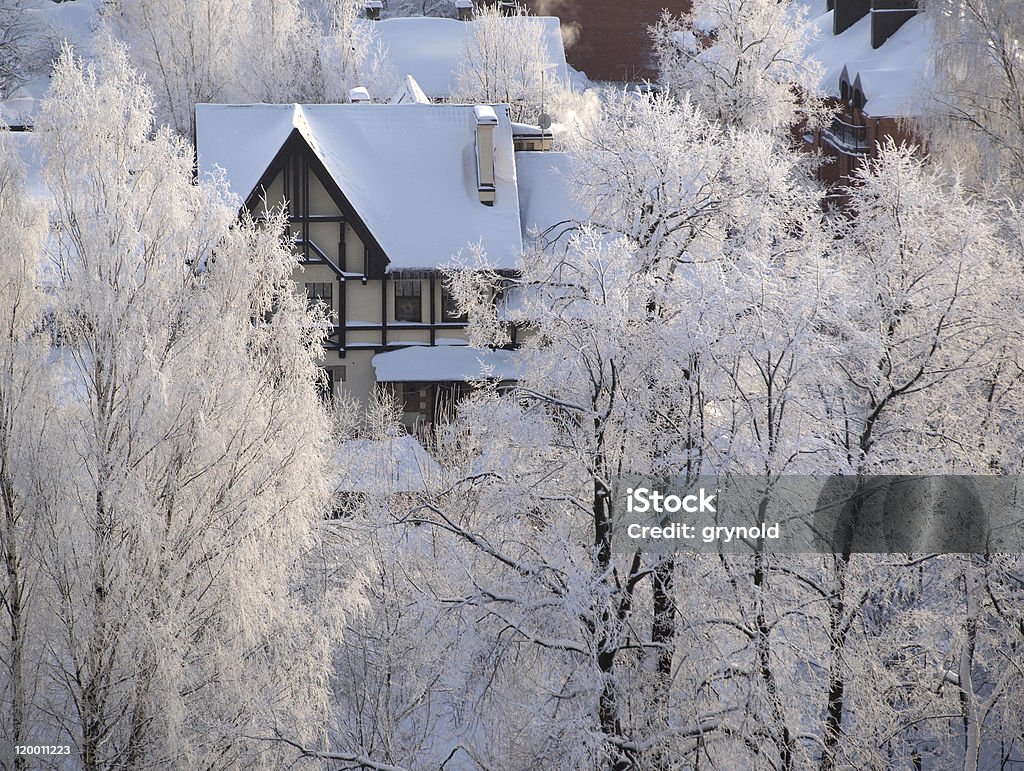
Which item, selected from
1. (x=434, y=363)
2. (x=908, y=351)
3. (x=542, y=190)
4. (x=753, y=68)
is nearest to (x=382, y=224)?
(x=434, y=363)

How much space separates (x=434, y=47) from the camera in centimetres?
5025

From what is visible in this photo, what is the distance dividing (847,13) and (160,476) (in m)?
37.4

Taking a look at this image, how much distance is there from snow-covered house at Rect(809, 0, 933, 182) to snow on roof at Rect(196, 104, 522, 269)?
10.2 meters

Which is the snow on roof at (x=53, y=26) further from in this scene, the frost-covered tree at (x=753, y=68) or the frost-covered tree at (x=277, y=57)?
the frost-covered tree at (x=753, y=68)

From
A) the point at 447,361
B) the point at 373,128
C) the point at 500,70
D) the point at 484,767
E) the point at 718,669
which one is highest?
the point at 500,70

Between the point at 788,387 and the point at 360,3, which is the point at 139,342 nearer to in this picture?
the point at 788,387

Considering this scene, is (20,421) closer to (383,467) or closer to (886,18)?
(383,467)

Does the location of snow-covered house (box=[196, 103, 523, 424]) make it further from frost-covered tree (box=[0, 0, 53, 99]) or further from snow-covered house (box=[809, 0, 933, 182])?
frost-covered tree (box=[0, 0, 53, 99])

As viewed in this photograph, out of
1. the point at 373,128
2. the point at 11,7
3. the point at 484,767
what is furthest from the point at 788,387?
the point at 11,7

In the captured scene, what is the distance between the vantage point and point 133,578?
11.8 m

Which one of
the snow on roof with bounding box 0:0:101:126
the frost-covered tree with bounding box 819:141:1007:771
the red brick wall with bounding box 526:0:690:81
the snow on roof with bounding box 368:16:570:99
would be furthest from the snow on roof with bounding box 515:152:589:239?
the snow on roof with bounding box 0:0:101:126

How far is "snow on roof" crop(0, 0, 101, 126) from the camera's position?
→ 53.8 meters

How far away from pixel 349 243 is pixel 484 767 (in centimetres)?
1581

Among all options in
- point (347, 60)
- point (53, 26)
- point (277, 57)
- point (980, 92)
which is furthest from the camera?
point (53, 26)
